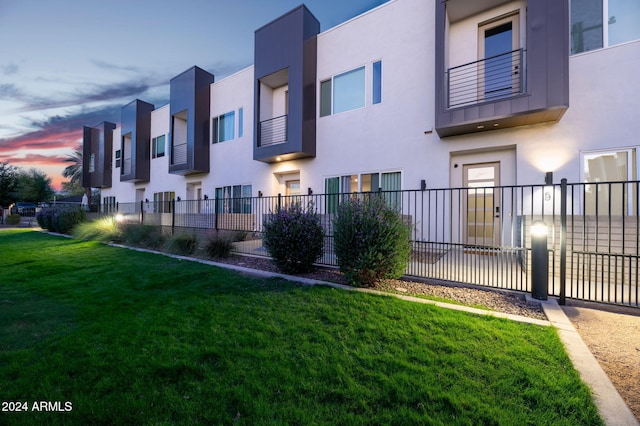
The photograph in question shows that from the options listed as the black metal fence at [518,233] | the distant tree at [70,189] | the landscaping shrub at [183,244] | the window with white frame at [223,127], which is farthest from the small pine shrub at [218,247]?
the distant tree at [70,189]

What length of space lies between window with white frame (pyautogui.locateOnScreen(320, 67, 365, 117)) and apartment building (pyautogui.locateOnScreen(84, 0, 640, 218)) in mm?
46

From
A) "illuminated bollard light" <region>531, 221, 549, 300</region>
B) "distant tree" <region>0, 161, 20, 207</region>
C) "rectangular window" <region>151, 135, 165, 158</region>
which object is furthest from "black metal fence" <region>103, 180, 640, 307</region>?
"distant tree" <region>0, 161, 20, 207</region>

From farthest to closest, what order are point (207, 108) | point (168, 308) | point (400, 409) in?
point (207, 108)
point (168, 308)
point (400, 409)

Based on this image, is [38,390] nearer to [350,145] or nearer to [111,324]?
[111,324]

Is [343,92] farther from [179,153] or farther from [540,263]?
[179,153]

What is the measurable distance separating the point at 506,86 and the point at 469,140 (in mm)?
1760

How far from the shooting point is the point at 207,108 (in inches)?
629

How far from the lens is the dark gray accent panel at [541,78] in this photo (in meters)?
6.50

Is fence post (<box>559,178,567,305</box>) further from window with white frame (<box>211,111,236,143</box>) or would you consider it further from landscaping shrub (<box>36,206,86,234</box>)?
landscaping shrub (<box>36,206,86,234</box>)

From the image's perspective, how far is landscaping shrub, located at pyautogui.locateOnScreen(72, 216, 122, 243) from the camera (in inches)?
473

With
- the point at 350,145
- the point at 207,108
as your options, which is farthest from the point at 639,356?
the point at 207,108

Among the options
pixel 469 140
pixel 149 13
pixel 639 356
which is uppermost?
pixel 149 13

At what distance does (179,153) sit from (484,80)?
16.3 m

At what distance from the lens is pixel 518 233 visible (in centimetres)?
713
